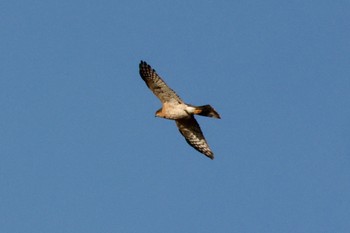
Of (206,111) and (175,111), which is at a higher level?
(175,111)

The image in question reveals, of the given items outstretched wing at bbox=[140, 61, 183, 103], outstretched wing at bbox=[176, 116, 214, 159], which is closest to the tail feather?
outstretched wing at bbox=[140, 61, 183, 103]

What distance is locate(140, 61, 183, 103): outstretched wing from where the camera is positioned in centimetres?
2397

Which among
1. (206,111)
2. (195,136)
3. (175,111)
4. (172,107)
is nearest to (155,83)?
(172,107)

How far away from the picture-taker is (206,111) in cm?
2381

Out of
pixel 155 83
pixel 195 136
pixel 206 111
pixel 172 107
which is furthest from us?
pixel 195 136

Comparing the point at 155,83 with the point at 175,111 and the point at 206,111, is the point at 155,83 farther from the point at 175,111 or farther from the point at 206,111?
the point at 206,111

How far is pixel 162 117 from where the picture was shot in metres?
25.0

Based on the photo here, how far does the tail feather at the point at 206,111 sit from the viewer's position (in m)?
23.6

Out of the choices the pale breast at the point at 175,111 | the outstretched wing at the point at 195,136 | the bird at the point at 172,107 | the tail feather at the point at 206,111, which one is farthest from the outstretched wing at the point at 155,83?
the outstretched wing at the point at 195,136

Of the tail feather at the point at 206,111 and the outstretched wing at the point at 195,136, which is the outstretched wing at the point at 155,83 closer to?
the tail feather at the point at 206,111

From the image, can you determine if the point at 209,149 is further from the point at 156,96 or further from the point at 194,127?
the point at 156,96

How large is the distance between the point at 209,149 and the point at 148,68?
11.7ft

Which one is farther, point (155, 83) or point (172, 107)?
point (172, 107)

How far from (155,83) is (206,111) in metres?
1.59
